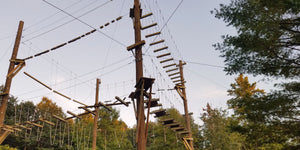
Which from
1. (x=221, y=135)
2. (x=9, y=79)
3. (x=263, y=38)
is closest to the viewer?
(x=263, y=38)

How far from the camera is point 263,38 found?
5410 millimetres

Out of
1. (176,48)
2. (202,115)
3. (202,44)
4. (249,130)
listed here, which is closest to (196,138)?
(202,115)

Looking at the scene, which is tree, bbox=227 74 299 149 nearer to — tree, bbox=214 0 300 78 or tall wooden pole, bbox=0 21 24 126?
tree, bbox=214 0 300 78

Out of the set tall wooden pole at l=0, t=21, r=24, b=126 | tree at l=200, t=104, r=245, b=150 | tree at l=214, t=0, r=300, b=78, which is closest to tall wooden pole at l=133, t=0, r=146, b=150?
tree at l=214, t=0, r=300, b=78

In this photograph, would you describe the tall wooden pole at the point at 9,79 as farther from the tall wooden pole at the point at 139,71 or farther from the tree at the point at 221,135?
the tree at the point at 221,135

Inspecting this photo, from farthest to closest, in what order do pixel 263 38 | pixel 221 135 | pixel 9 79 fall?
pixel 221 135, pixel 9 79, pixel 263 38

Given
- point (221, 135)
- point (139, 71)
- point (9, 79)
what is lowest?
point (221, 135)

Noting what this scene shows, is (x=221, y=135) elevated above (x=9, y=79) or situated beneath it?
situated beneath

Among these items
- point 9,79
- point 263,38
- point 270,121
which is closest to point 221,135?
point 270,121

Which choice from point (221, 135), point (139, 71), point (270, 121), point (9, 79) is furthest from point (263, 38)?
point (221, 135)

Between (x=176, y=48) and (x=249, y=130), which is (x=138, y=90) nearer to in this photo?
(x=249, y=130)

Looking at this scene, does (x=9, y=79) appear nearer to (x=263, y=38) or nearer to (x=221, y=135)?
(x=263, y=38)

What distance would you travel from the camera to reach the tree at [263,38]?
5.10m

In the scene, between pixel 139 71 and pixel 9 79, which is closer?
pixel 139 71
